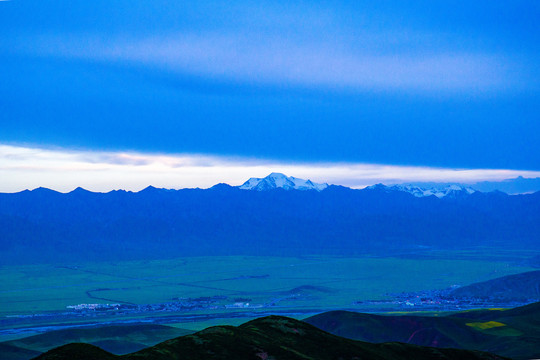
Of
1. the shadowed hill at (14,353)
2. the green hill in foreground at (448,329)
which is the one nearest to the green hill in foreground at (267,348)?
the green hill in foreground at (448,329)

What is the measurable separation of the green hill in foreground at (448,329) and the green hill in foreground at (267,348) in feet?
152

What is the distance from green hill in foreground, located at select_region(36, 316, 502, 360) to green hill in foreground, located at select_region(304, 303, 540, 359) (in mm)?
46215

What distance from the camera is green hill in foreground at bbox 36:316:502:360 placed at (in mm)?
59250

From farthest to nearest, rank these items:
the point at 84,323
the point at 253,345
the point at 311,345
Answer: the point at 84,323 < the point at 311,345 < the point at 253,345

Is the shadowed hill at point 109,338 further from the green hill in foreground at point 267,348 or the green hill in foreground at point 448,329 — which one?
the green hill in foreground at point 267,348

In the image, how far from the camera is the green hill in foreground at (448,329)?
125m

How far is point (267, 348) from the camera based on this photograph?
68.1m

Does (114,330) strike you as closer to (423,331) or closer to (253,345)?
(423,331)

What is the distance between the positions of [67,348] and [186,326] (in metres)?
129

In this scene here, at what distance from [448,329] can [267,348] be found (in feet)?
254

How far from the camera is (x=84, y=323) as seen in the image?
195 m

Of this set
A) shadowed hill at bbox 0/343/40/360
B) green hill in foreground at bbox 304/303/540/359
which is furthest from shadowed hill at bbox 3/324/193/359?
green hill in foreground at bbox 304/303/540/359

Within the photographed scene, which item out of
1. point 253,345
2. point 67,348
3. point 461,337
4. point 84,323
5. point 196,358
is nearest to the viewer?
point 67,348

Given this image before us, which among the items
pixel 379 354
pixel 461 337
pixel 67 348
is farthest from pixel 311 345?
pixel 461 337
